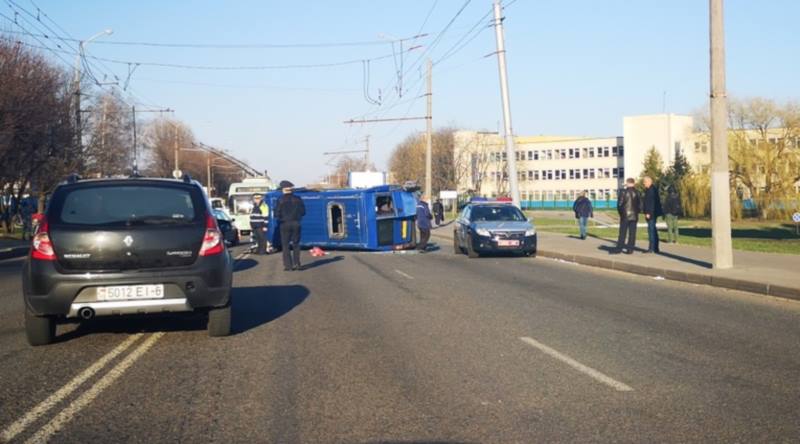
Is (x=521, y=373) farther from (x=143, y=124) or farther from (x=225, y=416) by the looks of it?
(x=143, y=124)

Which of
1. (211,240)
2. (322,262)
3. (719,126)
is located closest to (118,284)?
(211,240)

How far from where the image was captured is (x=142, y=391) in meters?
6.36

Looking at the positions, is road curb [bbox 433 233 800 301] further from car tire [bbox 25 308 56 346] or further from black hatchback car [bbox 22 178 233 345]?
car tire [bbox 25 308 56 346]

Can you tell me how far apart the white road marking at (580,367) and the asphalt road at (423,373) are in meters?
0.02

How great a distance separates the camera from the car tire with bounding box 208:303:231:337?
8.48 m

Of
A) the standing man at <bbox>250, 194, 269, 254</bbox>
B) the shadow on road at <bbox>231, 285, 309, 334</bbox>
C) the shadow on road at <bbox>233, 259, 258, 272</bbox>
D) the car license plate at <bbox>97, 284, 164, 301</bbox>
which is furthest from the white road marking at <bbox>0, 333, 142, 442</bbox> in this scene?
the standing man at <bbox>250, 194, 269, 254</bbox>

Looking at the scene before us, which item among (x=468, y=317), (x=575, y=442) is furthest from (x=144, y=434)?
(x=468, y=317)

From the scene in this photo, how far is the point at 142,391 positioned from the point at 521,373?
310 cm

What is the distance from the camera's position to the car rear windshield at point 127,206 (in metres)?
7.93

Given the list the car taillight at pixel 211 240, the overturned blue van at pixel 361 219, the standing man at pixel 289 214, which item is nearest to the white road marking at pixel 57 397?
the car taillight at pixel 211 240

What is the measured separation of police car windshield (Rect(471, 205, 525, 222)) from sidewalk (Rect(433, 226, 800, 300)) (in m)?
1.34

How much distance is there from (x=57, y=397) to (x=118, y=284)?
5.91 feet

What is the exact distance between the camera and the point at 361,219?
993 inches

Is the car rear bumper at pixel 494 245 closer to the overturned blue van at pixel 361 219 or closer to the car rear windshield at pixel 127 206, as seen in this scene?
the overturned blue van at pixel 361 219
